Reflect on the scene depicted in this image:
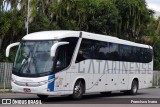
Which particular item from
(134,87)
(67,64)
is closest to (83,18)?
(134,87)

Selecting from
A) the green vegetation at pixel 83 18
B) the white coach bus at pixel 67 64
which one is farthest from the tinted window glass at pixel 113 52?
the green vegetation at pixel 83 18

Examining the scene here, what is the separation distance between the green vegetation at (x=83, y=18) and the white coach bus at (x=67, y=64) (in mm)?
12236

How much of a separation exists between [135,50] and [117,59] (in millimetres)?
2914

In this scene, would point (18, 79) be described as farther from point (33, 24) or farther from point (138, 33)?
point (138, 33)

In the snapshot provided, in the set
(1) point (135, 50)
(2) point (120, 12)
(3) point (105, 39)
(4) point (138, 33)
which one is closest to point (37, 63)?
(3) point (105, 39)

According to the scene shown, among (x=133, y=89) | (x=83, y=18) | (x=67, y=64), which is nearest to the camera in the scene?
(x=67, y=64)

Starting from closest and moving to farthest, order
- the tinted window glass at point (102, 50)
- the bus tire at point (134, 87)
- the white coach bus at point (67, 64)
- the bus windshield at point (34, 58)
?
1. the white coach bus at point (67, 64)
2. the bus windshield at point (34, 58)
3. the tinted window glass at point (102, 50)
4. the bus tire at point (134, 87)

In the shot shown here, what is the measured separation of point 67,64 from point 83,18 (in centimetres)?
2210

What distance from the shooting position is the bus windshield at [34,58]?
58.4 ft

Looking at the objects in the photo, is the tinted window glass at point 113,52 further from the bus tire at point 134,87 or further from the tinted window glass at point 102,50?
the bus tire at point 134,87

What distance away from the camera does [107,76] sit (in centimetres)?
→ 2225

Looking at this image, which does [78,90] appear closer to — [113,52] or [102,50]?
[102,50]

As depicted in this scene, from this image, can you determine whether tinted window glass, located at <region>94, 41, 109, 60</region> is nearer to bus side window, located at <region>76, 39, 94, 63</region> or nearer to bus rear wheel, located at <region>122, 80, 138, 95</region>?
bus side window, located at <region>76, 39, 94, 63</region>

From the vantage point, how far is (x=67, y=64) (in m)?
18.6
